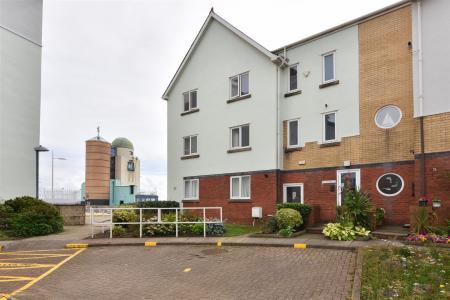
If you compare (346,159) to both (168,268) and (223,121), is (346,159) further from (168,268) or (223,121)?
(168,268)

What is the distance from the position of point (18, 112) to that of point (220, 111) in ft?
35.8

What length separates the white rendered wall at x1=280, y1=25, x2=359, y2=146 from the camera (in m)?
16.6

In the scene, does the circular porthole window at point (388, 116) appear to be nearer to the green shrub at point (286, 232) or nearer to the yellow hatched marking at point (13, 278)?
the green shrub at point (286, 232)

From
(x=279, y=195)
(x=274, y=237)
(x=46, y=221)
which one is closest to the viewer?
(x=274, y=237)

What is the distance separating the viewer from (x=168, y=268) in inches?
411

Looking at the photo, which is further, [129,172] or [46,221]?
[129,172]

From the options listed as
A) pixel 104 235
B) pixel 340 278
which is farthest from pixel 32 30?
pixel 340 278

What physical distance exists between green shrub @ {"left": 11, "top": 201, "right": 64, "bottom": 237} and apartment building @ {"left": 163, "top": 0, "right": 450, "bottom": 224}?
25.4 ft

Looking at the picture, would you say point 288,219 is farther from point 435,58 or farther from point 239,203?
point 435,58

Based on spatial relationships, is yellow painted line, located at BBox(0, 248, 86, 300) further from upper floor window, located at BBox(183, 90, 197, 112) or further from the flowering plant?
upper floor window, located at BBox(183, 90, 197, 112)

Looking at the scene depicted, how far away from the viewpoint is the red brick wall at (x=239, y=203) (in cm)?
1878

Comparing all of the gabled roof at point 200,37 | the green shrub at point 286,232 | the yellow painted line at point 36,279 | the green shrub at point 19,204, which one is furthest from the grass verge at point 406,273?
the green shrub at point 19,204

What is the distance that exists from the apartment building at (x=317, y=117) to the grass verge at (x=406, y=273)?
3964 millimetres

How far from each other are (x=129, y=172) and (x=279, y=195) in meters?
34.9
